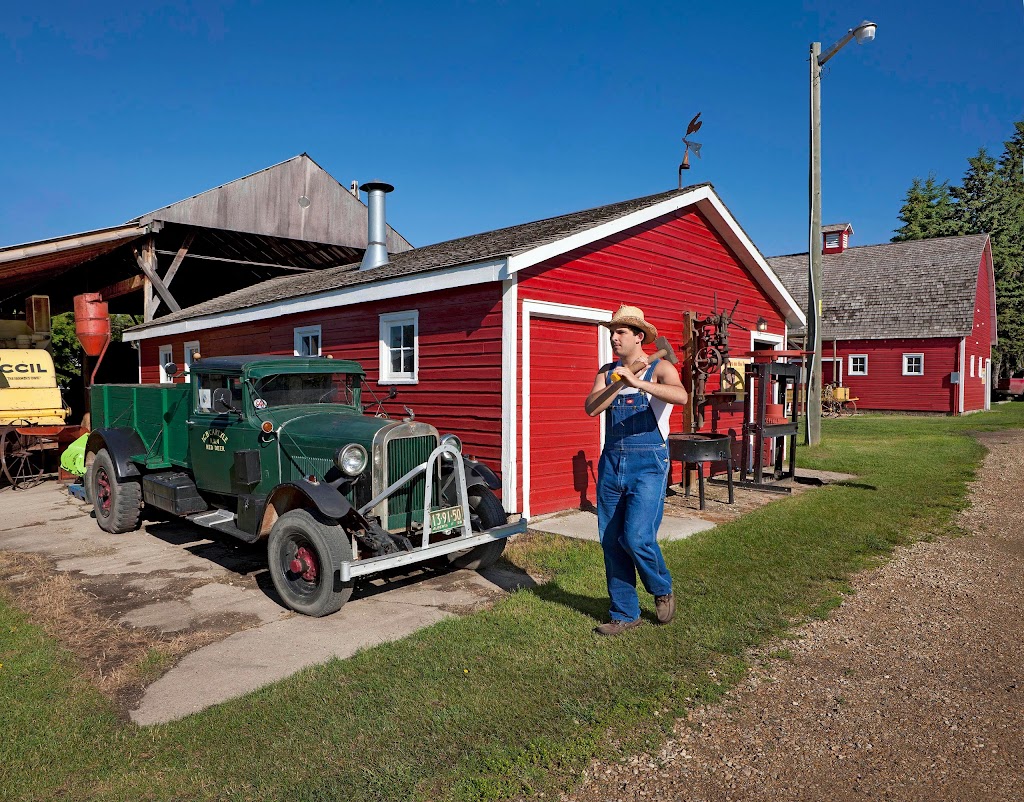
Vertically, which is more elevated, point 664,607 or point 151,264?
point 151,264

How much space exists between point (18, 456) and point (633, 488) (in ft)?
34.6

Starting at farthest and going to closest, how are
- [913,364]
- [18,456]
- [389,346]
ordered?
1. [913,364]
2. [18,456]
3. [389,346]

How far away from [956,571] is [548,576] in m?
3.64

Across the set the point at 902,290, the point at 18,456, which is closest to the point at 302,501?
the point at 18,456

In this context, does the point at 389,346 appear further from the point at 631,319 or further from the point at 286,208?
the point at 286,208

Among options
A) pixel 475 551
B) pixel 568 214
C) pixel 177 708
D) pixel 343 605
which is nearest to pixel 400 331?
pixel 568 214

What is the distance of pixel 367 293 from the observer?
9.57 m

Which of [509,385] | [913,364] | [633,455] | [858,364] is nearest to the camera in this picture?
[633,455]

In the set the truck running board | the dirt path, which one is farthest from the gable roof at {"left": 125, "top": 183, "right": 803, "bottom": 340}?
the dirt path

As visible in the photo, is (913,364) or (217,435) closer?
(217,435)

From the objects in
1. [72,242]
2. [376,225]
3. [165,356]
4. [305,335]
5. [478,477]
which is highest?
[376,225]

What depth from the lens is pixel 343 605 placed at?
16.6 ft

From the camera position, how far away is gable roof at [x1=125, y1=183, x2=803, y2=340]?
798cm

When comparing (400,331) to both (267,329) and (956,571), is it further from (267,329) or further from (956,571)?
(956,571)
